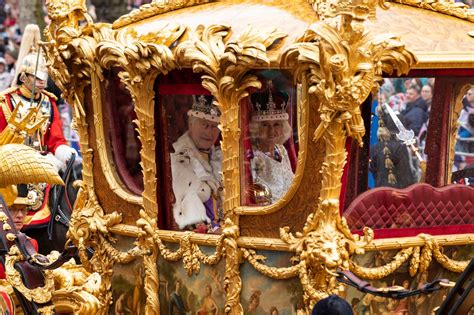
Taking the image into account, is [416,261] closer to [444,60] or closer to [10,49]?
[444,60]

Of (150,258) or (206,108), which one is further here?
(150,258)

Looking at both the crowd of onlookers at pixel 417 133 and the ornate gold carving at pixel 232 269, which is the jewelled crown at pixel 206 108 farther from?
the crowd of onlookers at pixel 417 133

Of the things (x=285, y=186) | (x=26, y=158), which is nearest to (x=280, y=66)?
(x=285, y=186)

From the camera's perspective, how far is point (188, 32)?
8.80m

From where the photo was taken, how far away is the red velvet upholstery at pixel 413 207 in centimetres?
859

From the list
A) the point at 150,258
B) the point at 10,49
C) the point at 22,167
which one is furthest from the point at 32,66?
the point at 10,49

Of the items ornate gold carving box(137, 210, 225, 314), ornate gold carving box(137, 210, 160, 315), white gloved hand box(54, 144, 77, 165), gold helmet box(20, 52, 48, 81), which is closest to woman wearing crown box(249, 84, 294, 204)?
ornate gold carving box(137, 210, 225, 314)

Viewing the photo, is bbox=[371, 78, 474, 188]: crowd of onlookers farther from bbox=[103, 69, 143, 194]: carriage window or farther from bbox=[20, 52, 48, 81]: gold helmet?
bbox=[20, 52, 48, 81]: gold helmet

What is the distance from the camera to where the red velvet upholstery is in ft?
28.2

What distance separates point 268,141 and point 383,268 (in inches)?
36.6

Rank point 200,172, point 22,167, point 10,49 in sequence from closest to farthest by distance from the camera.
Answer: point 22,167 → point 200,172 → point 10,49

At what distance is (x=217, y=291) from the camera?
8906 millimetres

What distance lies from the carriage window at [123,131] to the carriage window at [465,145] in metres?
1.89

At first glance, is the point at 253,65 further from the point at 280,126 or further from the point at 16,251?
the point at 16,251
